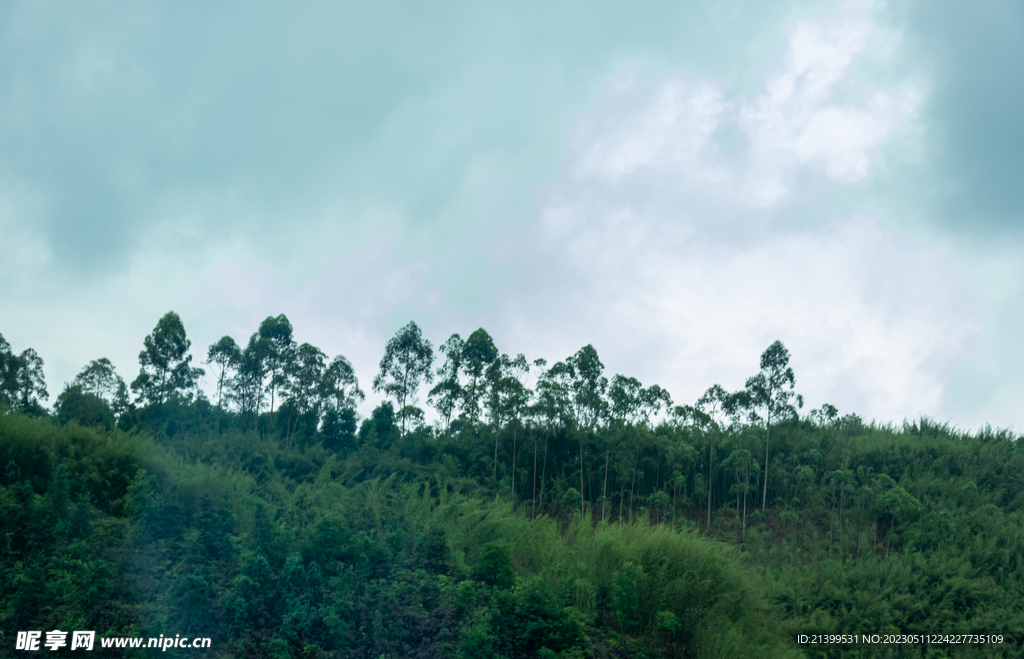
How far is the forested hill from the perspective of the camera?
14.0 metres

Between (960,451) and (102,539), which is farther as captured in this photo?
(960,451)

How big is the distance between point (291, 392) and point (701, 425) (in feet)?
55.5

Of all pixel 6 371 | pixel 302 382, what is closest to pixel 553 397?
pixel 302 382

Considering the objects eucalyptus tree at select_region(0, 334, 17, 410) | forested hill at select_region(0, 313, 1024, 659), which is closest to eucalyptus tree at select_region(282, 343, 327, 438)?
forested hill at select_region(0, 313, 1024, 659)

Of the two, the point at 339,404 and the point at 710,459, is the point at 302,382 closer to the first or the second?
the point at 339,404

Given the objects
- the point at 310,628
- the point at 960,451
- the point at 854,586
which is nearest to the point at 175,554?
the point at 310,628

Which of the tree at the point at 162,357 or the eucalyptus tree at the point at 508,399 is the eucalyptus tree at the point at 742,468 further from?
the tree at the point at 162,357

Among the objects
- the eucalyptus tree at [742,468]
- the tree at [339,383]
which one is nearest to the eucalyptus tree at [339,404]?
the tree at [339,383]

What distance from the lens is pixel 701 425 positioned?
87.5 ft

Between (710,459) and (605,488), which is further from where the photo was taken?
(710,459)

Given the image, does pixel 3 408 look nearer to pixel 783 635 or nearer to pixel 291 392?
pixel 291 392

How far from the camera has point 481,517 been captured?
19.8m

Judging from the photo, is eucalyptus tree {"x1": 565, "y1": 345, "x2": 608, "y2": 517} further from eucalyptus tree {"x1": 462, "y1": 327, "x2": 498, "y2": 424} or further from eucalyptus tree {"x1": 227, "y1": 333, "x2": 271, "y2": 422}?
eucalyptus tree {"x1": 227, "y1": 333, "x2": 271, "y2": 422}

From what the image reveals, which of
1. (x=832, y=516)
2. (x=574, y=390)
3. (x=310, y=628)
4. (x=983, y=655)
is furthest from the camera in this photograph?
(x=574, y=390)
